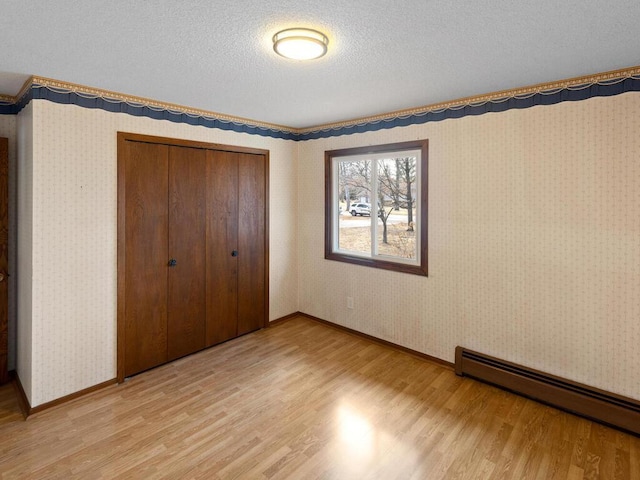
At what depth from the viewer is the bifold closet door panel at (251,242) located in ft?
13.1

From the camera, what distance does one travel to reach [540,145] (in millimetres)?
2736

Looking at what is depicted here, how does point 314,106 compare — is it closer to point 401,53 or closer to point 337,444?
point 401,53

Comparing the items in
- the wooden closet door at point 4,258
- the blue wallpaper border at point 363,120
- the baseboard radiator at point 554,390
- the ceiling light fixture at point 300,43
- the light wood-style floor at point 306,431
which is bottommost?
the light wood-style floor at point 306,431

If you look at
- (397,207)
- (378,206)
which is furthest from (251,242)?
(397,207)

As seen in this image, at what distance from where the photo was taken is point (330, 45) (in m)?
2.02

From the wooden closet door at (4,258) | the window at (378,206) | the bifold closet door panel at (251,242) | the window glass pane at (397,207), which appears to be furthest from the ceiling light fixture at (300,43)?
the wooden closet door at (4,258)

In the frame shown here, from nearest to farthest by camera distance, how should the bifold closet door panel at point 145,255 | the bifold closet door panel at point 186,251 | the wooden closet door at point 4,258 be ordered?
the wooden closet door at point 4,258 → the bifold closet door panel at point 145,255 → the bifold closet door panel at point 186,251

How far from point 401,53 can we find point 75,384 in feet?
11.2

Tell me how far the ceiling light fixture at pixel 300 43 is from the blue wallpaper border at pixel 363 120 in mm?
1680

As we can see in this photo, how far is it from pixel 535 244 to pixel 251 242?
2.83 metres

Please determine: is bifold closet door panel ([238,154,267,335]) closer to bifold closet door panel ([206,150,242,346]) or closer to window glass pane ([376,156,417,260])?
bifold closet door panel ([206,150,242,346])

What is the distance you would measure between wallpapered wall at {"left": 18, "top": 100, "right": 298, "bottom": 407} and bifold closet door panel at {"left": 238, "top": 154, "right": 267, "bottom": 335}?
109 centimetres

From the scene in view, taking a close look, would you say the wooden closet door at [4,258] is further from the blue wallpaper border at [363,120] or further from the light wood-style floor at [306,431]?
the blue wallpaper border at [363,120]

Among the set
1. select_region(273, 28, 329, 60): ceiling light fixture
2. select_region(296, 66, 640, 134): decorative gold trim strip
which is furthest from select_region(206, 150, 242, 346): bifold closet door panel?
select_region(273, 28, 329, 60): ceiling light fixture
